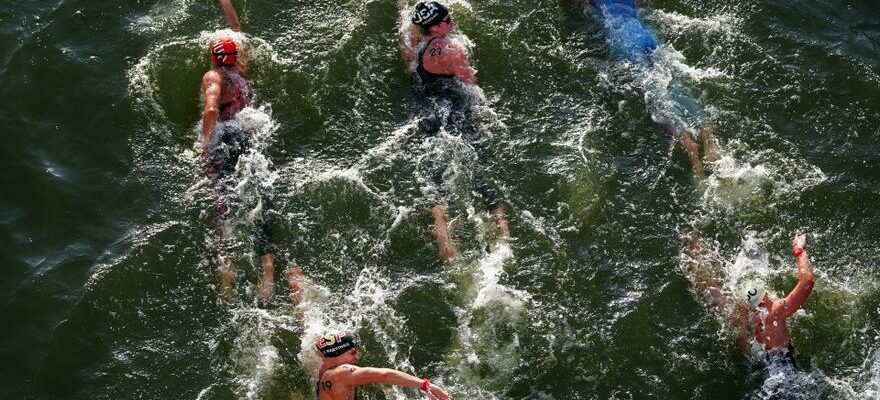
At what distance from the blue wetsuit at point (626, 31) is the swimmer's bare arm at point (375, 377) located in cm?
634

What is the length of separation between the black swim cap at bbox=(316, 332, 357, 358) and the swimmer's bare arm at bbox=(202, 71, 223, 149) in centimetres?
358

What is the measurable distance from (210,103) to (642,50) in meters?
6.16

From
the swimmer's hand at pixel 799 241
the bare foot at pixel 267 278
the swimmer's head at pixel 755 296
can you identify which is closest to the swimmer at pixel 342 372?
the bare foot at pixel 267 278

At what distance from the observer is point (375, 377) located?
9516 millimetres

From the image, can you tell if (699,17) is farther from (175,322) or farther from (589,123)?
(175,322)

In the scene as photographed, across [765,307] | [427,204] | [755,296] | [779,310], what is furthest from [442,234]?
[779,310]

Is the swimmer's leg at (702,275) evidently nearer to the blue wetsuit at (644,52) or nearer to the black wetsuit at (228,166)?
the blue wetsuit at (644,52)

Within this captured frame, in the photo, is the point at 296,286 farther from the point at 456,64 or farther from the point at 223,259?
the point at 456,64

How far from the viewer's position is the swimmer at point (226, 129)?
11.1m

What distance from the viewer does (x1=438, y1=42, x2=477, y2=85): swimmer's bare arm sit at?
507 inches

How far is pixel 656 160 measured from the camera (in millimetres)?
12266

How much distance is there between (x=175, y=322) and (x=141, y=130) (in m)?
3.21

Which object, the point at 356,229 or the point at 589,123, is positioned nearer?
the point at 356,229

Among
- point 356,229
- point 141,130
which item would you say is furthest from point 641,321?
point 141,130
